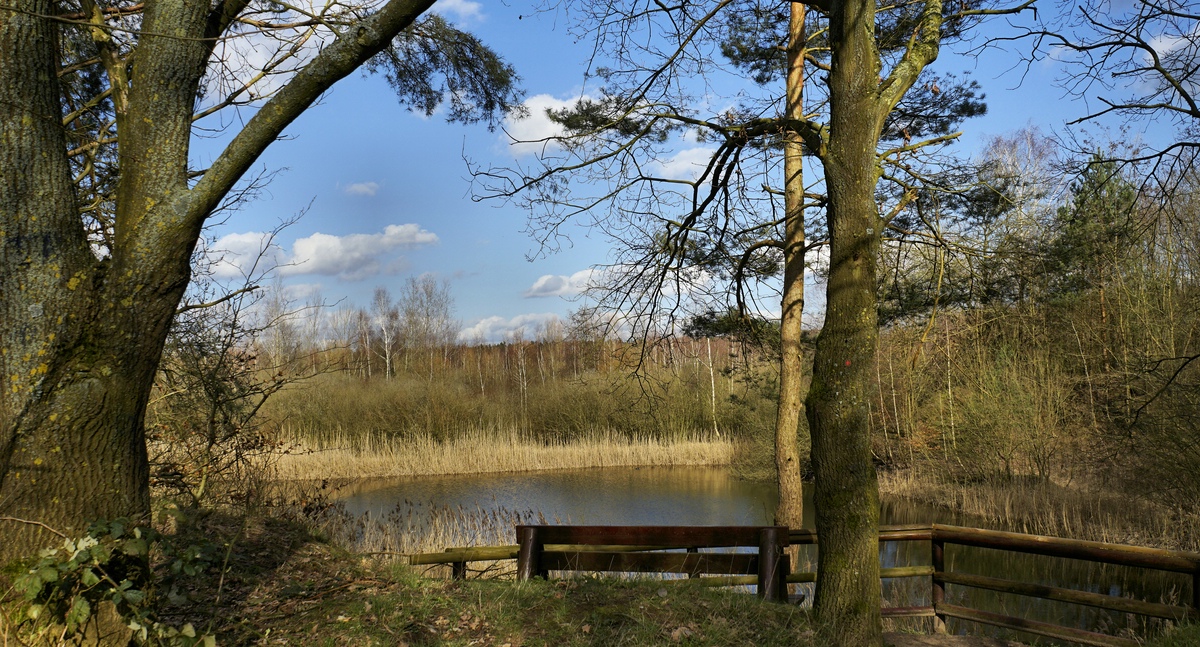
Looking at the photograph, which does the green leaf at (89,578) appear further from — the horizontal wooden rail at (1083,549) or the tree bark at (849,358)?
the horizontal wooden rail at (1083,549)

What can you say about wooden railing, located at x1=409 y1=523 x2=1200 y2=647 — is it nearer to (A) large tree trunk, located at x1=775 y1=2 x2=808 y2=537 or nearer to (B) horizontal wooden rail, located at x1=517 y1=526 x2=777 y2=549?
(B) horizontal wooden rail, located at x1=517 y1=526 x2=777 y2=549

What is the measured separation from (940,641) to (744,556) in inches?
62.3

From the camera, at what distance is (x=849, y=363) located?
16.1 feet

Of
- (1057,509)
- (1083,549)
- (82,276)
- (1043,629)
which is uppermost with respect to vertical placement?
(82,276)

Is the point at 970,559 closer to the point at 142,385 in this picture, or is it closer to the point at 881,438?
the point at 881,438

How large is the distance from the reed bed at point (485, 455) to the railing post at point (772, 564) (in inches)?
630

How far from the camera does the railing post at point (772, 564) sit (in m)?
5.30

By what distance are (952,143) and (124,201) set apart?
9.78 metres

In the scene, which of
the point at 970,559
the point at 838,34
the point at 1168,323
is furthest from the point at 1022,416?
the point at 838,34

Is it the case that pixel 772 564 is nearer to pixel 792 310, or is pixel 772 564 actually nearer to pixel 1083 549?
pixel 1083 549

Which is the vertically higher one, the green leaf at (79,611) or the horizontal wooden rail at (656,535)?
the green leaf at (79,611)

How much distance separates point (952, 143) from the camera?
10172 millimetres

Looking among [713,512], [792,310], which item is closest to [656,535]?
[792,310]

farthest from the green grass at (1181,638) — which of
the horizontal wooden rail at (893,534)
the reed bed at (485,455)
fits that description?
the reed bed at (485,455)
